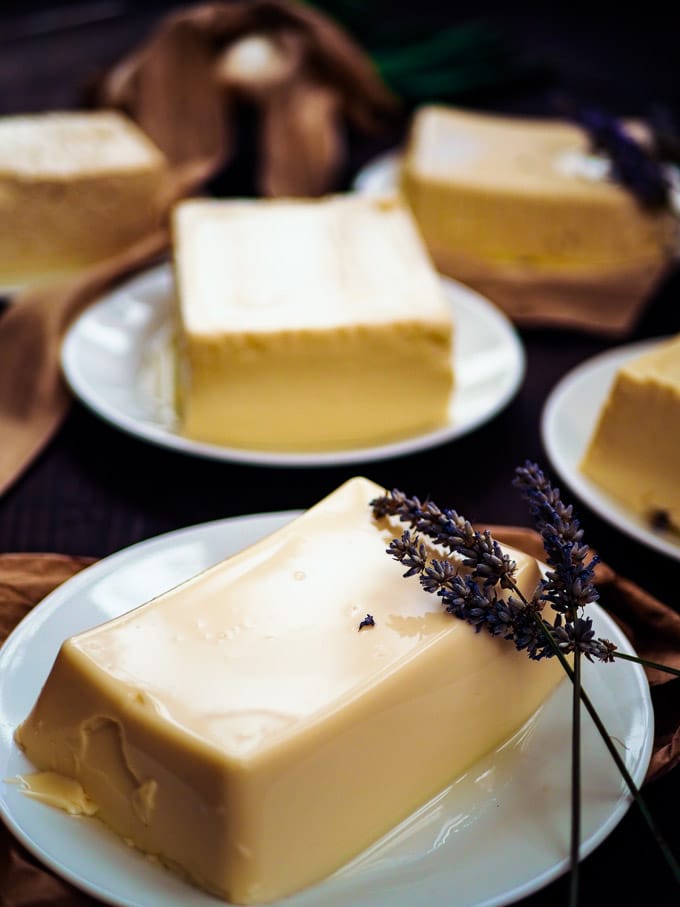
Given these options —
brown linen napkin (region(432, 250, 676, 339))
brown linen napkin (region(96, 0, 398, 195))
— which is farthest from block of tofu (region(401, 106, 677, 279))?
brown linen napkin (region(96, 0, 398, 195))

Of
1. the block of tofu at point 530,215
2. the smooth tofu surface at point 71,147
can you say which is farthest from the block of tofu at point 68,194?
the block of tofu at point 530,215

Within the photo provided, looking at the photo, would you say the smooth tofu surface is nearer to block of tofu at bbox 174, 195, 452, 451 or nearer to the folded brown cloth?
the folded brown cloth

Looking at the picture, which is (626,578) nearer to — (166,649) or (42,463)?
(166,649)

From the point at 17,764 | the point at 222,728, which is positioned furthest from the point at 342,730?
the point at 17,764

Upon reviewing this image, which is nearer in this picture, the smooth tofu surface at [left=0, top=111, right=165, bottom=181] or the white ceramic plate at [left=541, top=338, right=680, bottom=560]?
the white ceramic plate at [left=541, top=338, right=680, bottom=560]

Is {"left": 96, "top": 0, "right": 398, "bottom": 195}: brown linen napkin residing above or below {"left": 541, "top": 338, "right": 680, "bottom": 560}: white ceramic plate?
above

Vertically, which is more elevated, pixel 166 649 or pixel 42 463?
pixel 166 649
